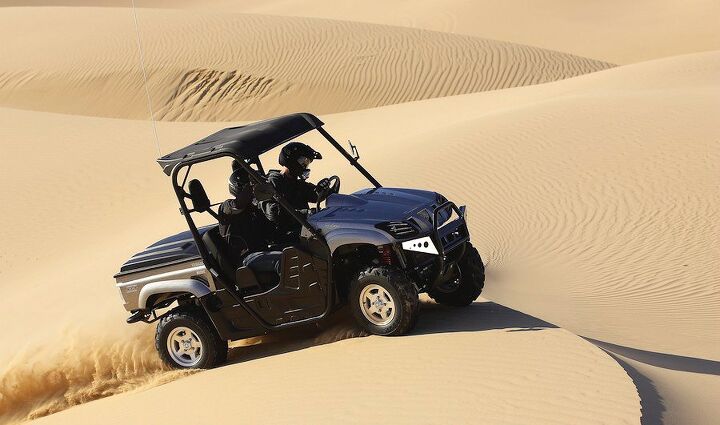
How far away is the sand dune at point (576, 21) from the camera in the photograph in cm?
4338

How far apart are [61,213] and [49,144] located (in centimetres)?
426

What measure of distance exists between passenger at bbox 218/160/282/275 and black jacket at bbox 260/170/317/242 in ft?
0.35

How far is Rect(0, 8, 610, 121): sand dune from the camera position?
30.9 metres

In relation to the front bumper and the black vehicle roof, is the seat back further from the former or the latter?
the front bumper

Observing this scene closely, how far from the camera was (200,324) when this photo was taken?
23.3ft

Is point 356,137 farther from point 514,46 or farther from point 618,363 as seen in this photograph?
point 514,46

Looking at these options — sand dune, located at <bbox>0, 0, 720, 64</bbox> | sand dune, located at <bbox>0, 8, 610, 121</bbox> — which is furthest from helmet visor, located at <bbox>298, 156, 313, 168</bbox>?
sand dune, located at <bbox>0, 0, 720, 64</bbox>

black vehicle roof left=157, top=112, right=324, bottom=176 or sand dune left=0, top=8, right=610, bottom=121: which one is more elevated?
sand dune left=0, top=8, right=610, bottom=121

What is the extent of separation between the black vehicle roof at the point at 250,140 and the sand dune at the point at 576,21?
121 ft

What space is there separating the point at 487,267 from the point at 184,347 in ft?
14.3

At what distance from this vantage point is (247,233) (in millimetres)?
7090

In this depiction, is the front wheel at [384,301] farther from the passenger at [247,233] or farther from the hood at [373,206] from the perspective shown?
the passenger at [247,233]

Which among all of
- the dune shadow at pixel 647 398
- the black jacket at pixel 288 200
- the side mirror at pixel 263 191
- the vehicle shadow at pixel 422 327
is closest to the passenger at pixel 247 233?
the black jacket at pixel 288 200

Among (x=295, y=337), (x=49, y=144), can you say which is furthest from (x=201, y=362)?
(x=49, y=144)
